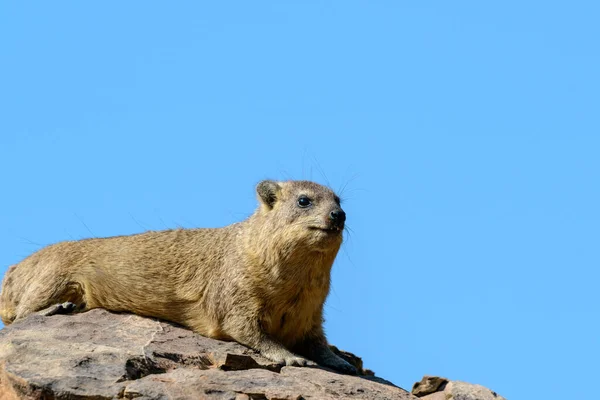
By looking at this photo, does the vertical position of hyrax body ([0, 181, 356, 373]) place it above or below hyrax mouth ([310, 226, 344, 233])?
below

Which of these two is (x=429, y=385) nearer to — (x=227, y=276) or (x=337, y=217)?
(x=337, y=217)

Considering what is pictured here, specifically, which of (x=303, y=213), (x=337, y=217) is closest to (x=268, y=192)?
(x=303, y=213)

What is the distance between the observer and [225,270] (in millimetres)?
15461

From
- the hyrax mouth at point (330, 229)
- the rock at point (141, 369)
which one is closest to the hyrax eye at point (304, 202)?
the hyrax mouth at point (330, 229)

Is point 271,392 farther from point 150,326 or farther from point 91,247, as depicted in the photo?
point 91,247

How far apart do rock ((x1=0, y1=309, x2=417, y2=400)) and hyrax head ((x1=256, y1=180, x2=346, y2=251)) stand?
1799mm

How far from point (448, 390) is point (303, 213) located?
3340mm

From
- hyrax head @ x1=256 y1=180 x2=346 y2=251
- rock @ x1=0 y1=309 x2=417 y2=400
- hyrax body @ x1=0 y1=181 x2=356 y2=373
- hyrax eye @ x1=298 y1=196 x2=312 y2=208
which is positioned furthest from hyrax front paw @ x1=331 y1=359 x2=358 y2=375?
hyrax eye @ x1=298 y1=196 x2=312 y2=208

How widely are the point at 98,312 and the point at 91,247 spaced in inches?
52.5

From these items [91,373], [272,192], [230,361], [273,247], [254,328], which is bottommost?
[91,373]

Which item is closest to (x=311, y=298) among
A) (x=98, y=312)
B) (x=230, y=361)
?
(x=230, y=361)

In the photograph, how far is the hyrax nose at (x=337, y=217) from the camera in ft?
47.6

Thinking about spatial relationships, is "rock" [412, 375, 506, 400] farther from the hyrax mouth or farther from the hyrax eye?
the hyrax eye

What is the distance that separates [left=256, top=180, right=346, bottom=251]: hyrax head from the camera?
47.7 feet
